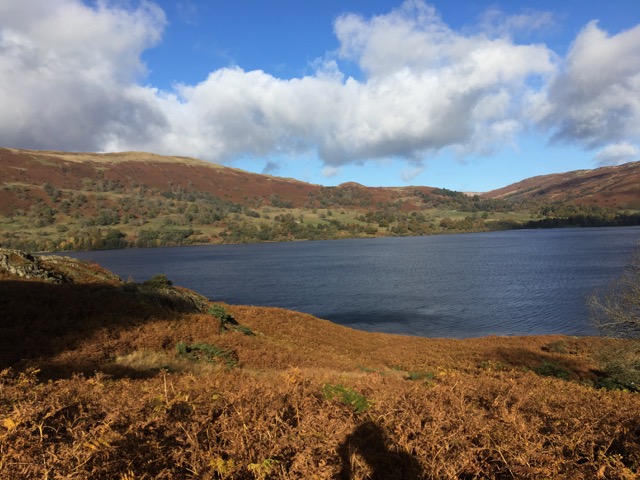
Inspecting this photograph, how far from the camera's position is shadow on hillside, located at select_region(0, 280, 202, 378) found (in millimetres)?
11234

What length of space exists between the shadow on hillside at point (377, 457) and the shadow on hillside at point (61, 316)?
8161 millimetres

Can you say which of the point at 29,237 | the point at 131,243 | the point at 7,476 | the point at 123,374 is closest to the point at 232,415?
the point at 7,476

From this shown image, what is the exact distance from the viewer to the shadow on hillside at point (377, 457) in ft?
14.5

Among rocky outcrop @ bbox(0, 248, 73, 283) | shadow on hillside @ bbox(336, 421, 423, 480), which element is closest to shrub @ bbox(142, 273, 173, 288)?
rocky outcrop @ bbox(0, 248, 73, 283)

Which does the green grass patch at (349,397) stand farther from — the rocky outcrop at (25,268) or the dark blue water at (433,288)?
the dark blue water at (433,288)

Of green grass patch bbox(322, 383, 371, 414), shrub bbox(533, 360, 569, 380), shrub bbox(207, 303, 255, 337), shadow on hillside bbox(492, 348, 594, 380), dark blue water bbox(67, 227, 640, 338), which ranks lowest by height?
dark blue water bbox(67, 227, 640, 338)

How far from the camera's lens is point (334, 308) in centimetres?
5197

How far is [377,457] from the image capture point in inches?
183

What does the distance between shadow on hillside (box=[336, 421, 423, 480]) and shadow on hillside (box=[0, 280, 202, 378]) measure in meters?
8.16

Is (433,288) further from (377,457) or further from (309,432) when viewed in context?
(309,432)

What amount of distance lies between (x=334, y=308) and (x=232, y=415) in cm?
4752

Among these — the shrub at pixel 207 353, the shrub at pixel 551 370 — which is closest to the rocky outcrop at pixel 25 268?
the shrub at pixel 207 353

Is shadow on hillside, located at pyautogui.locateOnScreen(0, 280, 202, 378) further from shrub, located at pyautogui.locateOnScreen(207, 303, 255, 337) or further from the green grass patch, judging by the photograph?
the green grass patch

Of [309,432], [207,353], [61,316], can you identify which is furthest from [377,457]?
[61,316]
